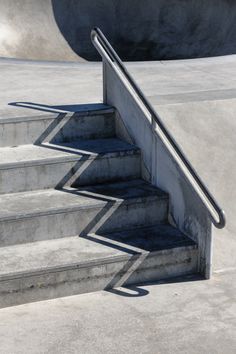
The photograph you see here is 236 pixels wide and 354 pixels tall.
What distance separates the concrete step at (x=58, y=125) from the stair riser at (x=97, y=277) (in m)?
1.83

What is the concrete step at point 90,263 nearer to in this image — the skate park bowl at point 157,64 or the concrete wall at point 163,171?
the concrete wall at point 163,171

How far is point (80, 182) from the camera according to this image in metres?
6.92

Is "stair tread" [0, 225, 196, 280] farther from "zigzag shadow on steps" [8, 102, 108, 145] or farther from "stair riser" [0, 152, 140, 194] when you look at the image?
"zigzag shadow on steps" [8, 102, 108, 145]

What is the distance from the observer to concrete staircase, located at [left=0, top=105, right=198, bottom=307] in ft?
19.1

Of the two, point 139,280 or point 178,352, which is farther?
point 139,280

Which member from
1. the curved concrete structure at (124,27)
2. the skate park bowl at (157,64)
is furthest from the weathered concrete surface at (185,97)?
the curved concrete structure at (124,27)

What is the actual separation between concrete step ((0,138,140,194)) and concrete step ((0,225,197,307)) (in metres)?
0.71

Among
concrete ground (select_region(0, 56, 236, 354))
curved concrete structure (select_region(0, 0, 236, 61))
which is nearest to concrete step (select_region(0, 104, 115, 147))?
concrete ground (select_region(0, 56, 236, 354))

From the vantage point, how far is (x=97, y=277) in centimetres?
593

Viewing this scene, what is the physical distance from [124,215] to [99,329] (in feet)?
4.65

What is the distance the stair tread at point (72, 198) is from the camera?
6199 mm

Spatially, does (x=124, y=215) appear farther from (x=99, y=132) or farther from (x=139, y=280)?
(x=99, y=132)

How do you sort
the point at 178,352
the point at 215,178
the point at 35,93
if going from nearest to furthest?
the point at 178,352 → the point at 215,178 → the point at 35,93

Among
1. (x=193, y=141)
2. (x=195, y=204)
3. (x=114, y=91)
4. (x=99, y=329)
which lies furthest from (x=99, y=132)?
(x=99, y=329)
